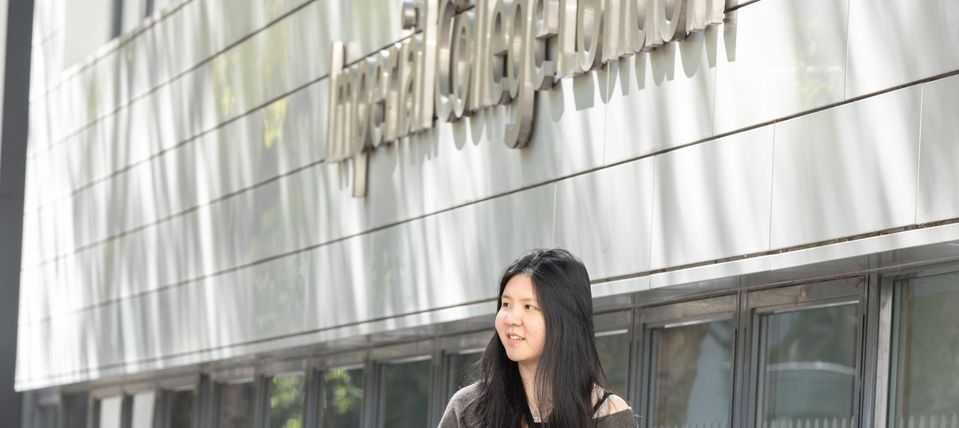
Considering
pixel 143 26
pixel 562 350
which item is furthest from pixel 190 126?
pixel 562 350

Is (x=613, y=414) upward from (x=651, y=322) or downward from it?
downward

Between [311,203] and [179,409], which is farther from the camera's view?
[179,409]

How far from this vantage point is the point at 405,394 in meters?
13.9

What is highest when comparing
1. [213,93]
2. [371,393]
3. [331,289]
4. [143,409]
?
[213,93]

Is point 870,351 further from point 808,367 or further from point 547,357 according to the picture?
point 547,357

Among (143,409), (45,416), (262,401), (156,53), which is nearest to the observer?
(262,401)

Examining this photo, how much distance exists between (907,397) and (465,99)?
4571 millimetres

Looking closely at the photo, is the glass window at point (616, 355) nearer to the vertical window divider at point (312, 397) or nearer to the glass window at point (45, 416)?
the vertical window divider at point (312, 397)

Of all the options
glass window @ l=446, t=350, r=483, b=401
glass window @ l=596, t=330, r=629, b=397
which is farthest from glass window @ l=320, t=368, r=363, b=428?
glass window @ l=596, t=330, r=629, b=397

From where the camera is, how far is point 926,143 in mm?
7066

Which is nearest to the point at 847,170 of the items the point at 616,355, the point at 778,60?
the point at 778,60

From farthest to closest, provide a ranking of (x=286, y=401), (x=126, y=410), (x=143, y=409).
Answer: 1. (x=126, y=410)
2. (x=143, y=409)
3. (x=286, y=401)

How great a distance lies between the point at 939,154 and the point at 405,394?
7662 mm

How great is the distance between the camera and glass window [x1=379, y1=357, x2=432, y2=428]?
1364 cm
